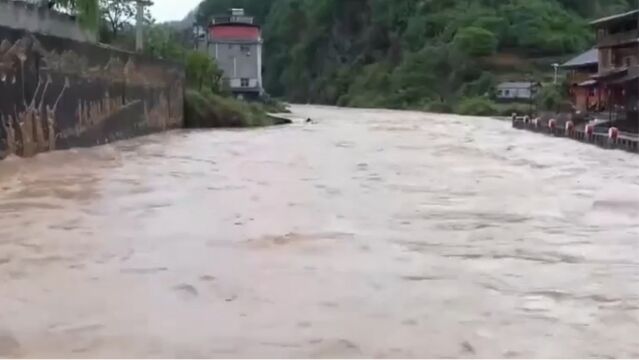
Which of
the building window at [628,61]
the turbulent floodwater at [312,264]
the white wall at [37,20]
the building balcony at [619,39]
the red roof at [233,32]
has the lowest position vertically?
the turbulent floodwater at [312,264]

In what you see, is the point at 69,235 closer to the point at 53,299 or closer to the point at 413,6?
the point at 53,299

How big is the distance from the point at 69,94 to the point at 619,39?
107 feet

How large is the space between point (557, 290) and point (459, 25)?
65.6 meters

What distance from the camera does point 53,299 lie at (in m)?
6.48

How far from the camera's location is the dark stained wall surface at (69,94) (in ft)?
54.7

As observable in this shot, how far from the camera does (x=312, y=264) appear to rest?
789 cm

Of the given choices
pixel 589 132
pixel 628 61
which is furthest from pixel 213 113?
pixel 628 61

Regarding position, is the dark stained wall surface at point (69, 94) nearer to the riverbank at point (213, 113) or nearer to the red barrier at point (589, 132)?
the riverbank at point (213, 113)

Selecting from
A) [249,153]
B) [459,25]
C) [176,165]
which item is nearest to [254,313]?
[176,165]

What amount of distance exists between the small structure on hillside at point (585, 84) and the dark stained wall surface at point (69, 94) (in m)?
24.5

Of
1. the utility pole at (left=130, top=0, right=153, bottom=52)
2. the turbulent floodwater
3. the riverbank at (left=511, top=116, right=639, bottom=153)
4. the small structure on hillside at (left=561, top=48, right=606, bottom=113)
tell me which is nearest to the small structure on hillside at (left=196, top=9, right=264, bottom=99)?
the small structure on hillside at (left=561, top=48, right=606, bottom=113)

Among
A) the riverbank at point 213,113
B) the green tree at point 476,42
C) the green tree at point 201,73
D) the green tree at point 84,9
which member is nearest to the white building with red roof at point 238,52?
the green tree at point 476,42

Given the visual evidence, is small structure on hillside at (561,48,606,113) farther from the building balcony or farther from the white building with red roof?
the white building with red roof

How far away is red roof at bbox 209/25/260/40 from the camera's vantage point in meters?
69.3
